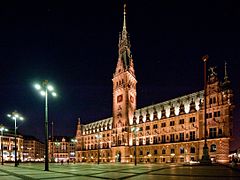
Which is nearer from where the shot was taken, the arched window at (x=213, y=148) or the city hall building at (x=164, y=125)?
the arched window at (x=213, y=148)

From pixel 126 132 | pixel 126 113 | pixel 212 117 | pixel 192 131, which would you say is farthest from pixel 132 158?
pixel 212 117

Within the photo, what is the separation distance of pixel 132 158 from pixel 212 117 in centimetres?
3880

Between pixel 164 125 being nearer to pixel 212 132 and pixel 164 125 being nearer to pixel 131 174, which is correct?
pixel 212 132

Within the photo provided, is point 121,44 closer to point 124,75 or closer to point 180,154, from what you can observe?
point 124,75

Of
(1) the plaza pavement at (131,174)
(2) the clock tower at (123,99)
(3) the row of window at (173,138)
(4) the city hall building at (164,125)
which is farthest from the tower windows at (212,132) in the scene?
(1) the plaza pavement at (131,174)

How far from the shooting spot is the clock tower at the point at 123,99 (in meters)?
106

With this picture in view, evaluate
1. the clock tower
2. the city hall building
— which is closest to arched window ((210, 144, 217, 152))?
the city hall building

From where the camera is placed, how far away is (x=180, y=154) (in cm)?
8419

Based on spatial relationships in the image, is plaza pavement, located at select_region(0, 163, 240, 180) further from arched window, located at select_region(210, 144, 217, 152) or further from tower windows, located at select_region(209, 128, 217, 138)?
tower windows, located at select_region(209, 128, 217, 138)

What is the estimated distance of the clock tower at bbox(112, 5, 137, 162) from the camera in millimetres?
106400

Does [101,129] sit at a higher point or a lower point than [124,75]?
lower

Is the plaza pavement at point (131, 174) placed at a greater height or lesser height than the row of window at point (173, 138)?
greater

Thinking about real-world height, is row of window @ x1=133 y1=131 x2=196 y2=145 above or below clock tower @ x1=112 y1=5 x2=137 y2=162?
below

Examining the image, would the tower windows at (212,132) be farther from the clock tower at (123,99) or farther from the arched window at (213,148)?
the clock tower at (123,99)
